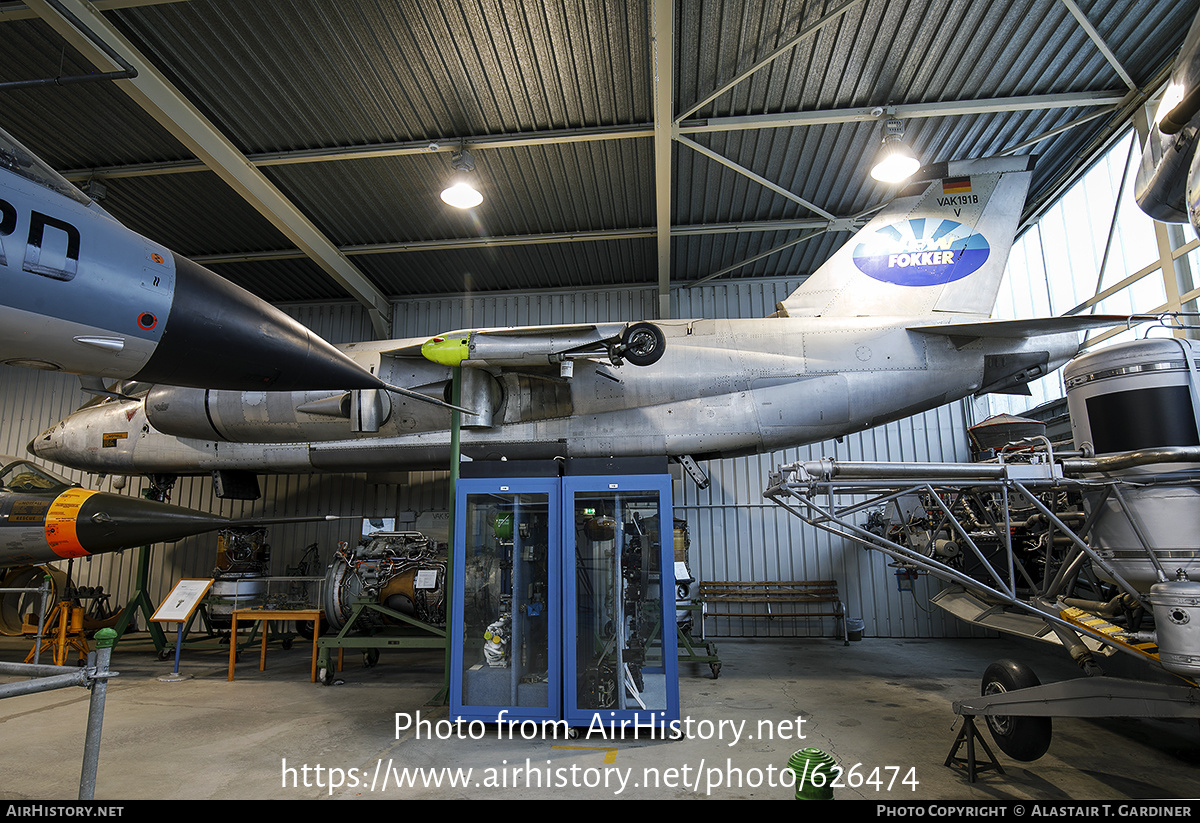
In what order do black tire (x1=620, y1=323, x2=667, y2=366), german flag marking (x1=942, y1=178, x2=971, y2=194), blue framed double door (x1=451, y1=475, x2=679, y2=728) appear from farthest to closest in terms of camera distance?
german flag marking (x1=942, y1=178, x2=971, y2=194)
black tire (x1=620, y1=323, x2=667, y2=366)
blue framed double door (x1=451, y1=475, x2=679, y2=728)

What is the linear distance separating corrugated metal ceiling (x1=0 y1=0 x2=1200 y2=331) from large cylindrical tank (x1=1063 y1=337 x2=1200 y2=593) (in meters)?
4.22

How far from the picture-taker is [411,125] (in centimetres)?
763

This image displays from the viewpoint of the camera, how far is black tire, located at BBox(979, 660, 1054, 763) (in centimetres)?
370

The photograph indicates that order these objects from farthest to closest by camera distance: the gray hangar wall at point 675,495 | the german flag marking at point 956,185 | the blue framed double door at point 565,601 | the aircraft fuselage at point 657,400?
the gray hangar wall at point 675,495 → the german flag marking at point 956,185 → the aircraft fuselage at point 657,400 → the blue framed double door at point 565,601

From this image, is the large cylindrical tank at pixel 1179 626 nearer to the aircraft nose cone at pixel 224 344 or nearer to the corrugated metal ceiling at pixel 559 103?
the aircraft nose cone at pixel 224 344

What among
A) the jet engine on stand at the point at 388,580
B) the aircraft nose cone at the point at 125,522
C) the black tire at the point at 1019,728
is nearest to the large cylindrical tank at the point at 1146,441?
the black tire at the point at 1019,728

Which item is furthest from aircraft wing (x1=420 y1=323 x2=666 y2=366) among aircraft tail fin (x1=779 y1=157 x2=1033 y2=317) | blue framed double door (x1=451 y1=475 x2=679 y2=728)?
aircraft tail fin (x1=779 y1=157 x2=1033 y2=317)

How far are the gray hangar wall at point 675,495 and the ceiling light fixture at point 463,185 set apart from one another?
4107mm

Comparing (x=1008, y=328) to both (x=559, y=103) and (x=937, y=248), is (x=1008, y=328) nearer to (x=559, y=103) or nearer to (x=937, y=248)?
(x=937, y=248)

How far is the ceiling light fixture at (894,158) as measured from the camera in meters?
7.09

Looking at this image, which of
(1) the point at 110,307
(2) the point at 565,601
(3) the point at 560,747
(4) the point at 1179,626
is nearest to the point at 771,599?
(2) the point at 565,601

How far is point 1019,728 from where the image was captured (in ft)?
12.2

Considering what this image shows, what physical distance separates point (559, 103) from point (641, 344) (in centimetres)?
303

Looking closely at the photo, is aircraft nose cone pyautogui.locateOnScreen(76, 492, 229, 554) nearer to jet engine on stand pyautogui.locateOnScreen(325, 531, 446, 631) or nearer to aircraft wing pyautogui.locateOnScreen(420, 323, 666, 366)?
jet engine on stand pyautogui.locateOnScreen(325, 531, 446, 631)
